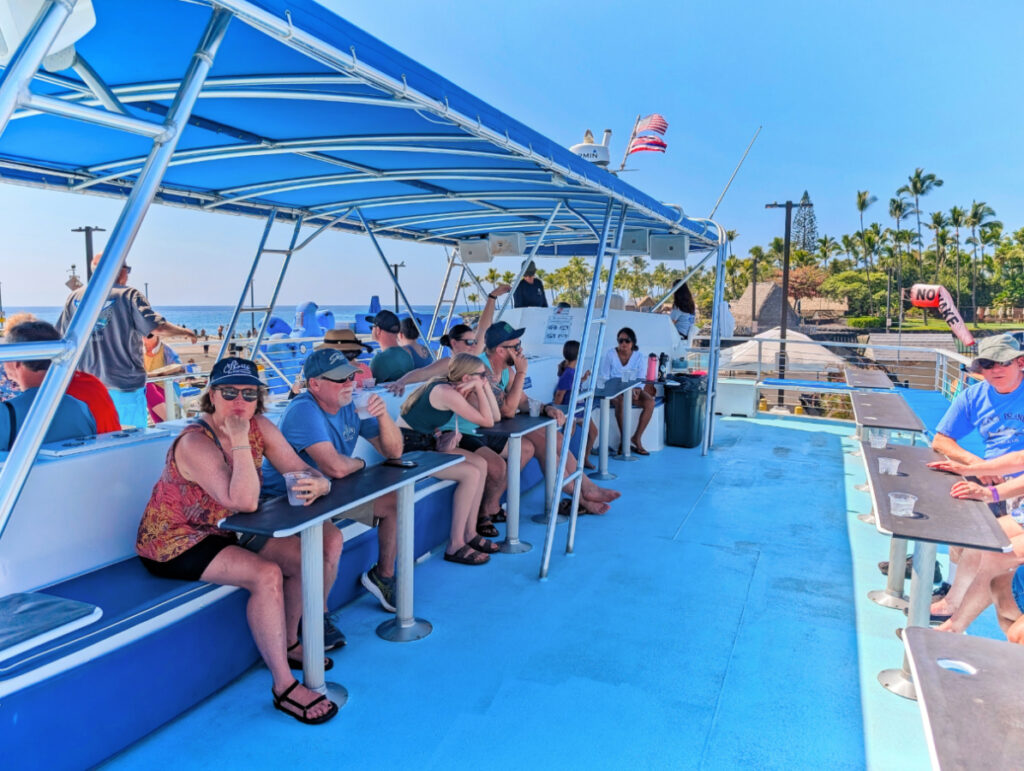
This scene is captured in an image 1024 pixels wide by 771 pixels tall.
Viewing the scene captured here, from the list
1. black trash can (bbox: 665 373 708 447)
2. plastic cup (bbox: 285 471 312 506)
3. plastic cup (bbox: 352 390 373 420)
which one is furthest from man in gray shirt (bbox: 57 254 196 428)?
black trash can (bbox: 665 373 708 447)

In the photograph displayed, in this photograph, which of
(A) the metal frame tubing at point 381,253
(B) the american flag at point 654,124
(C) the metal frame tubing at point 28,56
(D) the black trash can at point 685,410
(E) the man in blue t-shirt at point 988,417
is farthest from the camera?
(B) the american flag at point 654,124

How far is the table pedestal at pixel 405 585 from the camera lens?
304 centimetres

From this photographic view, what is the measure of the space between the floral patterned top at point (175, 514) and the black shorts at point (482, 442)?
6.71 feet

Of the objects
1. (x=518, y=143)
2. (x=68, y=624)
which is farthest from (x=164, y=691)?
(x=518, y=143)

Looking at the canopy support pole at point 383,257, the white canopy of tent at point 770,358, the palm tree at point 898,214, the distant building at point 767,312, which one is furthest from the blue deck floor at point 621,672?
the palm tree at point 898,214

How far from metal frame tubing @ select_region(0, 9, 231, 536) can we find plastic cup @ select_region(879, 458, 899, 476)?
3155mm

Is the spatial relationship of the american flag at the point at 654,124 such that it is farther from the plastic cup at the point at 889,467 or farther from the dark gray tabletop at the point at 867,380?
the plastic cup at the point at 889,467

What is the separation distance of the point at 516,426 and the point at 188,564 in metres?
2.13

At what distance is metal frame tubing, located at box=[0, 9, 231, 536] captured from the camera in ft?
4.57

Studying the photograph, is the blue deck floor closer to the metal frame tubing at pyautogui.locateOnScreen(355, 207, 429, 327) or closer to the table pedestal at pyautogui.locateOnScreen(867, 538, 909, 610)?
the table pedestal at pyautogui.locateOnScreen(867, 538, 909, 610)

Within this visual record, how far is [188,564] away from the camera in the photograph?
7.98ft

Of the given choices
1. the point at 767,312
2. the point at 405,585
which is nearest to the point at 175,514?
the point at 405,585

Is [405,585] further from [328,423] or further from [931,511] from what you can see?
[931,511]

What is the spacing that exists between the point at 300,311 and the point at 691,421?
25.3ft
